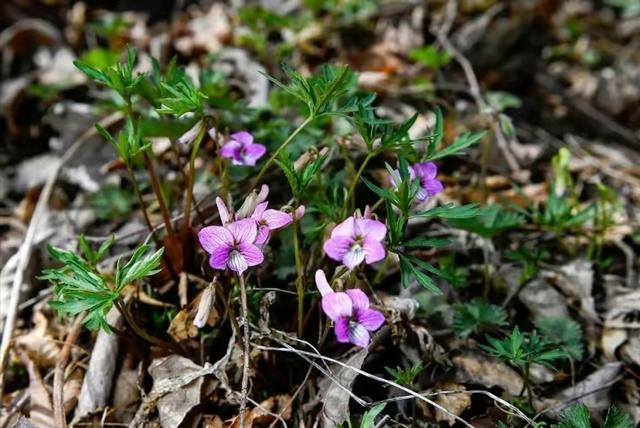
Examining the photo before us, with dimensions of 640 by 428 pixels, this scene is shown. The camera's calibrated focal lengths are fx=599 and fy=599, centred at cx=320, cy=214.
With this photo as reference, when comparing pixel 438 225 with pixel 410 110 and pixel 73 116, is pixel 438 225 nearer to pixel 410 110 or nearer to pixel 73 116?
pixel 410 110

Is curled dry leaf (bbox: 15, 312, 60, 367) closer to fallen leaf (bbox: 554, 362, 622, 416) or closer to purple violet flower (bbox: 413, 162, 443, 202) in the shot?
purple violet flower (bbox: 413, 162, 443, 202)

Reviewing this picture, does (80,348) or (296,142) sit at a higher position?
(296,142)

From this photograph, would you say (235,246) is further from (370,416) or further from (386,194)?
(370,416)

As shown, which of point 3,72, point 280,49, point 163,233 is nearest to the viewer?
point 163,233

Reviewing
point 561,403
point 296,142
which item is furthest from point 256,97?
point 561,403

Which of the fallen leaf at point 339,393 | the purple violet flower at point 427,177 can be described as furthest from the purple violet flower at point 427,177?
the fallen leaf at point 339,393

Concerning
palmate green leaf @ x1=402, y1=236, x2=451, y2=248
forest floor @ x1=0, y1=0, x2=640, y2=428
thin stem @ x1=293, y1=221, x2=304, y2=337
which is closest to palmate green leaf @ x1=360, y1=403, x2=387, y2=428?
forest floor @ x1=0, y1=0, x2=640, y2=428
